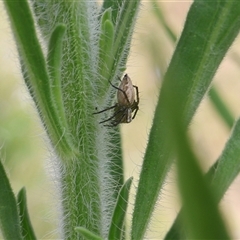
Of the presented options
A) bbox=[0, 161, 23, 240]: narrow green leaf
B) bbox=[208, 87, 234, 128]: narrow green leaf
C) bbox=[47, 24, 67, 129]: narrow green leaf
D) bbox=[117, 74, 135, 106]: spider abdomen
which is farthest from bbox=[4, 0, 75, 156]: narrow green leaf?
bbox=[208, 87, 234, 128]: narrow green leaf

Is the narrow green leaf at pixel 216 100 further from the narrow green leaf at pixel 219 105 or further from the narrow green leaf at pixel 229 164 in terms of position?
the narrow green leaf at pixel 229 164

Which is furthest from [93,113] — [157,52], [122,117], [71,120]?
[157,52]

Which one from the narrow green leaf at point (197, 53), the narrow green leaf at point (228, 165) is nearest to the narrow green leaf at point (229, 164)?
the narrow green leaf at point (228, 165)

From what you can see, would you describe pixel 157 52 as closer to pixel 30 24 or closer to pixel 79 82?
pixel 30 24

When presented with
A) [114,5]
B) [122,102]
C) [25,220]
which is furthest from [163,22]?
[25,220]

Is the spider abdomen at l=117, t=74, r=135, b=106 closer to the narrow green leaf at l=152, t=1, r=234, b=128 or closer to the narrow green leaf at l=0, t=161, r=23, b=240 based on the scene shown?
the narrow green leaf at l=152, t=1, r=234, b=128
